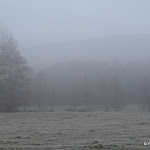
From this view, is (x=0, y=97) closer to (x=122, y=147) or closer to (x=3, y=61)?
(x=3, y=61)

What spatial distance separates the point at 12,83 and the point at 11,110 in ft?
16.7

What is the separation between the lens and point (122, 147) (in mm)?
11664

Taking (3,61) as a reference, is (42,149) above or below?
below

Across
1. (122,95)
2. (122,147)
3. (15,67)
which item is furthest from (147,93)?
(122,147)

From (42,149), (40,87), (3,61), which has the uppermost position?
(3,61)

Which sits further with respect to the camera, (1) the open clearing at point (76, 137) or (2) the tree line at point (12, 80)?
(2) the tree line at point (12, 80)

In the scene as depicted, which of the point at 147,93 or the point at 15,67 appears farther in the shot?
the point at 147,93

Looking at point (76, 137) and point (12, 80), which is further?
point (12, 80)

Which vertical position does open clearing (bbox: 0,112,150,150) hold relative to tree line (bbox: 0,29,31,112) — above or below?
below

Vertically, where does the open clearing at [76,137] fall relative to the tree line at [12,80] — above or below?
below

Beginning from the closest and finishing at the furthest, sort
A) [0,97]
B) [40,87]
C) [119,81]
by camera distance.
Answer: [0,97]
[40,87]
[119,81]

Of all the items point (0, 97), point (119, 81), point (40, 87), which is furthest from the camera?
point (119, 81)

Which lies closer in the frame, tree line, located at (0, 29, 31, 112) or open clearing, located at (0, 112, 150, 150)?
open clearing, located at (0, 112, 150, 150)

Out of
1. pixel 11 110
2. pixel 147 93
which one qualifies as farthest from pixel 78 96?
pixel 11 110
